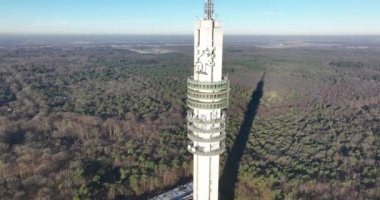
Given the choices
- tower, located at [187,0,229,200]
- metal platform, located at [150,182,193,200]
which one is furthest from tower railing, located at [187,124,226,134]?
metal platform, located at [150,182,193,200]

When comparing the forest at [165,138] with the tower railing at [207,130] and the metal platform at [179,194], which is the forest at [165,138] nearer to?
the metal platform at [179,194]

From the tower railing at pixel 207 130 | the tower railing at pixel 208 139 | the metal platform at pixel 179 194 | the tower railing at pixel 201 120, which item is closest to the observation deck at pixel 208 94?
the tower railing at pixel 201 120

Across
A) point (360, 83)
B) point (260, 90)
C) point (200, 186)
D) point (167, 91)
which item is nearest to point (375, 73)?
point (360, 83)

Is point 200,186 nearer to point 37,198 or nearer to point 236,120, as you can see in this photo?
point 37,198

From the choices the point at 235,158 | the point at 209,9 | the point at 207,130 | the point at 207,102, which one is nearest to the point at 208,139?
the point at 207,130

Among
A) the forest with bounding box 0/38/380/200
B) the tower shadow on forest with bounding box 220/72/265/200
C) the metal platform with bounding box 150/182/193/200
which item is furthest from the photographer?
the forest with bounding box 0/38/380/200

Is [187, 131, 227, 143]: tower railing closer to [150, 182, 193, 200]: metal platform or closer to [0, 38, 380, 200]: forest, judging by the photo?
[150, 182, 193, 200]: metal platform

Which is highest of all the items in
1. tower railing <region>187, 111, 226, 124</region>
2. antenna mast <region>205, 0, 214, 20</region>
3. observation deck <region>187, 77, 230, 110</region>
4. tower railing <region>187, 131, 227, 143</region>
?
antenna mast <region>205, 0, 214, 20</region>
